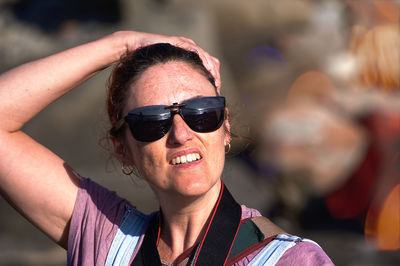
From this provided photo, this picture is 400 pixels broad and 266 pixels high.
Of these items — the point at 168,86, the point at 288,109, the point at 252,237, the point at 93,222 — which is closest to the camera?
the point at 252,237

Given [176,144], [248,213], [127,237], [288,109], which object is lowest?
[288,109]

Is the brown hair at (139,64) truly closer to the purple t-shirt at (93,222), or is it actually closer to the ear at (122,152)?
the ear at (122,152)

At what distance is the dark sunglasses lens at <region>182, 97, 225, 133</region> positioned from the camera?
168 cm

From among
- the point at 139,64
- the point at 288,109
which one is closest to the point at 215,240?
the point at 139,64

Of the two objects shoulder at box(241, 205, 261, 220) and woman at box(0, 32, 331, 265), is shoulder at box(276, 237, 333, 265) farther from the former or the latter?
shoulder at box(241, 205, 261, 220)

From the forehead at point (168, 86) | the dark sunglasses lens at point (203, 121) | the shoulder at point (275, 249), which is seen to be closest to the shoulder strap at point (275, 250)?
the shoulder at point (275, 249)

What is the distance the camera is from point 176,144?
168 cm

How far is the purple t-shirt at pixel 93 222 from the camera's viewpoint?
70.4 inches

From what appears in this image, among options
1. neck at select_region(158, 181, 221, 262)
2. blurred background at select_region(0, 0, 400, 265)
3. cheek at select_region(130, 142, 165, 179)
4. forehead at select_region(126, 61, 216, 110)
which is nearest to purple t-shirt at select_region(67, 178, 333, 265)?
neck at select_region(158, 181, 221, 262)

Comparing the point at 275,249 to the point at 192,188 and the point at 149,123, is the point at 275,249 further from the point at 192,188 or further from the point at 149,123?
the point at 149,123

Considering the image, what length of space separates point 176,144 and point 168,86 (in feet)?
0.66

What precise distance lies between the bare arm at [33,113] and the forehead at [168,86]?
13cm

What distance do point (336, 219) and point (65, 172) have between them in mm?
4375

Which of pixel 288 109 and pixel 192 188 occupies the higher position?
pixel 192 188
